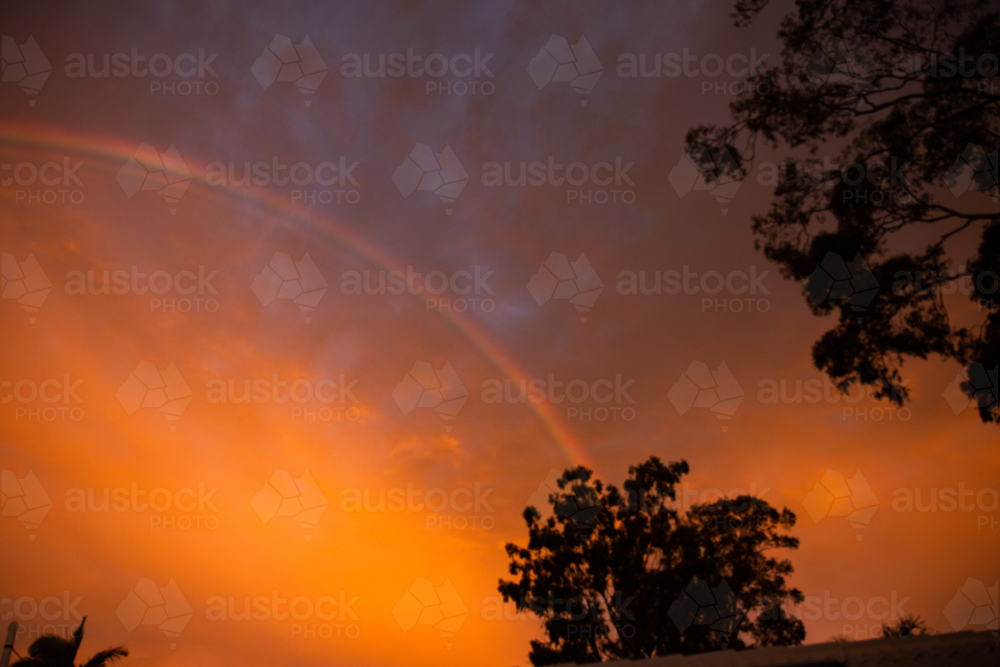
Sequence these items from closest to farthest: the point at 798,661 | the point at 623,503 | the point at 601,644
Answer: the point at 798,661
the point at 601,644
the point at 623,503

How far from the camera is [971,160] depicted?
11461 millimetres

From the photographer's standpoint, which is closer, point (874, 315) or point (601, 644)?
point (874, 315)

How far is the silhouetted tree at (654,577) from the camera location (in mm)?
24531

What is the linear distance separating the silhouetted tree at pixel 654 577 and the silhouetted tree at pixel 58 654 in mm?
16608

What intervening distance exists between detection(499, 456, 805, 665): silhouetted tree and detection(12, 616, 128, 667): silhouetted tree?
1661cm

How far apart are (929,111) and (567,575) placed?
22.0 m

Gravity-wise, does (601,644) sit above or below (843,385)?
below

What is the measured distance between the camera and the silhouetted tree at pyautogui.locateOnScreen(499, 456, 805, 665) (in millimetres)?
24531

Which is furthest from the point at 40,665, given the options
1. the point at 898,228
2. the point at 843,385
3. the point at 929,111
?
the point at 929,111

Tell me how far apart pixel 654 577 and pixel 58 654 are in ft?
80.6

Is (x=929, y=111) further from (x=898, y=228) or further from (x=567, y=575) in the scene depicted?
(x=567, y=575)

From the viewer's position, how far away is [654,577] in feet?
82.2

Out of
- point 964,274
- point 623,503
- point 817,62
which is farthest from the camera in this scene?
point 623,503

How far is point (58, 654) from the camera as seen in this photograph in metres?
22.1
